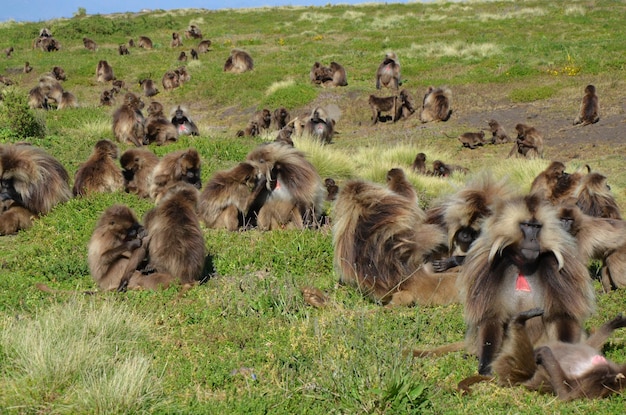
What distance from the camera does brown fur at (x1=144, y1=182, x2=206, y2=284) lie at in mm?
7363

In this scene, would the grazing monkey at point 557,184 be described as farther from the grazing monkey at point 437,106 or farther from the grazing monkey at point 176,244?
the grazing monkey at point 437,106

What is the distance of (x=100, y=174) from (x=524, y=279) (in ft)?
25.8

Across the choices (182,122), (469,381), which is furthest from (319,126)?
(469,381)

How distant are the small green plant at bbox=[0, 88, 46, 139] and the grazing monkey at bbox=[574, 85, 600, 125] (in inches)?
556

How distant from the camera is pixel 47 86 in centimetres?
2339

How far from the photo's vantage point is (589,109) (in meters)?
19.2

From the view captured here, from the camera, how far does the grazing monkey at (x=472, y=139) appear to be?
18672 mm

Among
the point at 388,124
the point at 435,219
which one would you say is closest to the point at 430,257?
the point at 435,219

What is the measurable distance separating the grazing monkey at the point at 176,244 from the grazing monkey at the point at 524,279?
323 centimetres

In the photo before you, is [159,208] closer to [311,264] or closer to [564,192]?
Answer: [311,264]

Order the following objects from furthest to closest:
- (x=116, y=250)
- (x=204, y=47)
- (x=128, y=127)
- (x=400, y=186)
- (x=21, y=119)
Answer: (x=204, y=47) < (x=21, y=119) < (x=128, y=127) < (x=400, y=186) < (x=116, y=250)

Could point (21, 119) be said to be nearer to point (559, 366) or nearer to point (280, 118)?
point (280, 118)

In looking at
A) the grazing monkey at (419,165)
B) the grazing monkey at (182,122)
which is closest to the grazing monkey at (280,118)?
the grazing monkey at (182,122)

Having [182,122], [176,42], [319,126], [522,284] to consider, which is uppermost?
[176,42]
